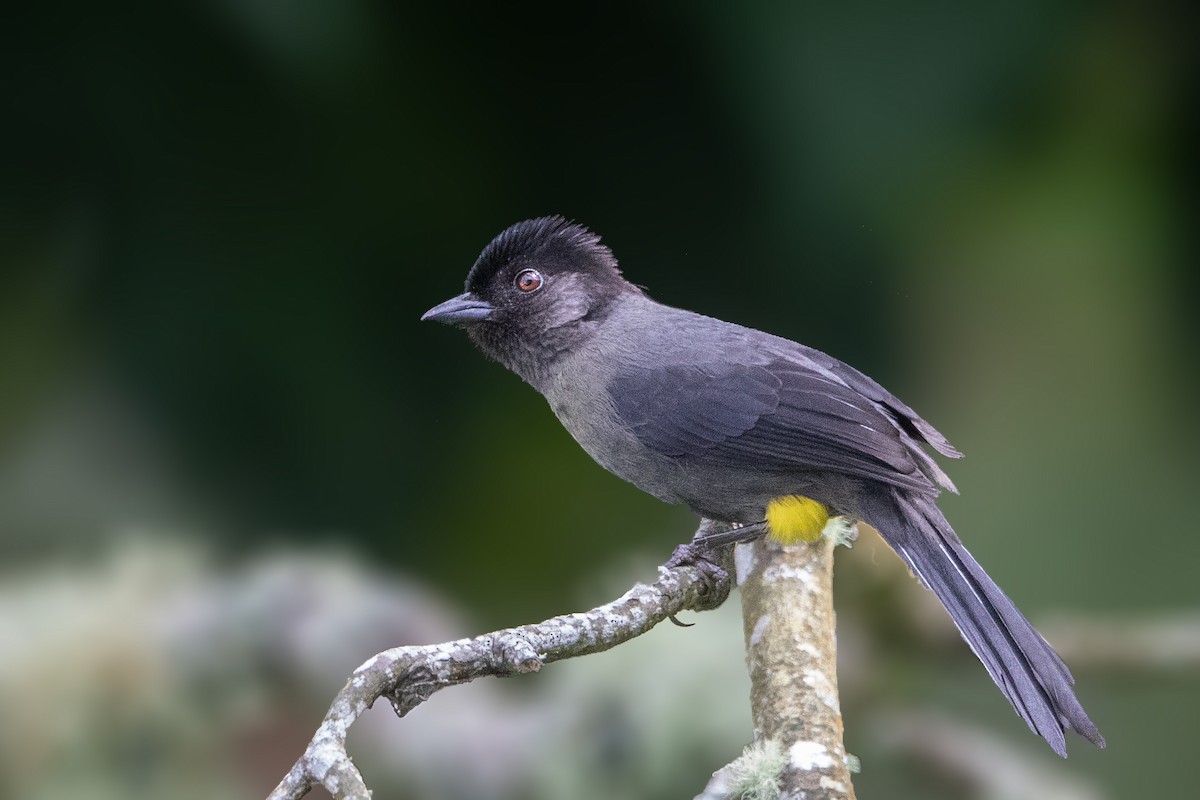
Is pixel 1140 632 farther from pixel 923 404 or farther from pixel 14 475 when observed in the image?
pixel 14 475

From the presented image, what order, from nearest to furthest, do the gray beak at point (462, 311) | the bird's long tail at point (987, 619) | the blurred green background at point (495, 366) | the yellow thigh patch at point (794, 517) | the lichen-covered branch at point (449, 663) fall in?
the lichen-covered branch at point (449, 663) → the bird's long tail at point (987, 619) → the yellow thigh patch at point (794, 517) → the gray beak at point (462, 311) → the blurred green background at point (495, 366)

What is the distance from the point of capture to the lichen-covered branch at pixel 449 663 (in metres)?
1.39

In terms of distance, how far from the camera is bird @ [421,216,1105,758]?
6.48ft

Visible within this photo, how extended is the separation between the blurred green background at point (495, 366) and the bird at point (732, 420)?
0.73 metres

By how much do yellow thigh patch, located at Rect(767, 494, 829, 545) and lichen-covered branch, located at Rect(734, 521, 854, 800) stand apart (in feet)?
0.45

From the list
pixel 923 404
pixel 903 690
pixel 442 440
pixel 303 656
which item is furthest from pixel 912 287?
pixel 303 656

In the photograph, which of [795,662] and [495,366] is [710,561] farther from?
[495,366]

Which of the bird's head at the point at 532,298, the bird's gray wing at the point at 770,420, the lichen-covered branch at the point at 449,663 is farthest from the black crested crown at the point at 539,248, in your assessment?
the lichen-covered branch at the point at 449,663

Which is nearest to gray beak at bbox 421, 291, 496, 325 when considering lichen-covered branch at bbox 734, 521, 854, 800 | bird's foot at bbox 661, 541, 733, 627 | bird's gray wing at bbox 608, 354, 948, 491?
bird's gray wing at bbox 608, 354, 948, 491

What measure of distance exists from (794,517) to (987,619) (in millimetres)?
416

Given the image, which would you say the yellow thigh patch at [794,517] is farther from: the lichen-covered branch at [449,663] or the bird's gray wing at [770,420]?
the lichen-covered branch at [449,663]

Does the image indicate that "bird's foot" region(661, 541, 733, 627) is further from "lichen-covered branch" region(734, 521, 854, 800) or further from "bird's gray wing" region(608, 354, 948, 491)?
"bird's gray wing" region(608, 354, 948, 491)

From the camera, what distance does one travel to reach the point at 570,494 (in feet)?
10.2

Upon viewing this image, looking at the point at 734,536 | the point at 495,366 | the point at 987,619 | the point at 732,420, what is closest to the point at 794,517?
the point at 734,536
